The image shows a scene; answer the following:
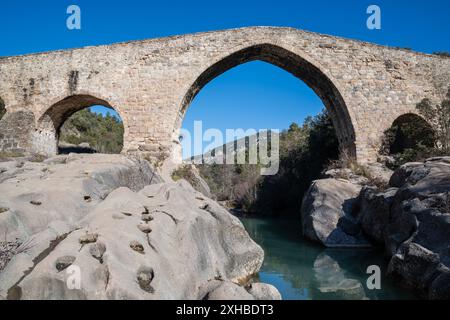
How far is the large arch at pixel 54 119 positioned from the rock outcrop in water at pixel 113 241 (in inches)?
258

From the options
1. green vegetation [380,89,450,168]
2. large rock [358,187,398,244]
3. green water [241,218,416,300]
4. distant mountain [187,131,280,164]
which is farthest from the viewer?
distant mountain [187,131,280,164]

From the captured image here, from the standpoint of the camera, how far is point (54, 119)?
557 inches

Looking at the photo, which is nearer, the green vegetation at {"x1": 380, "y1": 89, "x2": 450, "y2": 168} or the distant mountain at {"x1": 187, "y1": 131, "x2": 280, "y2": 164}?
the green vegetation at {"x1": 380, "y1": 89, "x2": 450, "y2": 168}

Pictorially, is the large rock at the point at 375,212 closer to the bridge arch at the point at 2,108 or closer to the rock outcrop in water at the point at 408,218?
the rock outcrop in water at the point at 408,218

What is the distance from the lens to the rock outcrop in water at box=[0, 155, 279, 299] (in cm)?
305

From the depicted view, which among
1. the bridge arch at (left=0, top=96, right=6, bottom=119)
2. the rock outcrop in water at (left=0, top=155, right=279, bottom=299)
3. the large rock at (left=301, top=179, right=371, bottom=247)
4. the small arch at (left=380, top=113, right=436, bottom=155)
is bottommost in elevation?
the large rock at (left=301, top=179, right=371, bottom=247)

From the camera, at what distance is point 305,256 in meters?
8.31

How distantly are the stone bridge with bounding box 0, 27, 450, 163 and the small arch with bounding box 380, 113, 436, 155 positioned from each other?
301 millimetres

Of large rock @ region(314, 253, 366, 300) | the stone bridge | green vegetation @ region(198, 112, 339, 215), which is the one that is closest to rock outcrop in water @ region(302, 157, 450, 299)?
large rock @ region(314, 253, 366, 300)

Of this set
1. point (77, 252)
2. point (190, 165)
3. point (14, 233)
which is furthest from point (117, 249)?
point (190, 165)

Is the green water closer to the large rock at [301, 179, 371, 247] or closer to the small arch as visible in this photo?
the large rock at [301, 179, 371, 247]

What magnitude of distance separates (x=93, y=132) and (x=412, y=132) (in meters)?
26.3

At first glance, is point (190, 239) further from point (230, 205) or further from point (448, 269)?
point (230, 205)

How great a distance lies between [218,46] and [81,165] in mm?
7652
